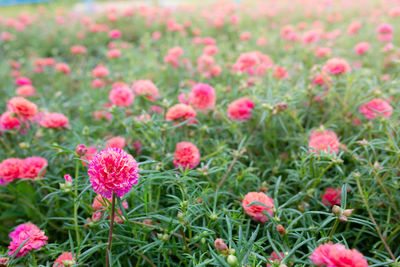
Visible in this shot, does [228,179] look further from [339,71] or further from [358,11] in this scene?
[358,11]

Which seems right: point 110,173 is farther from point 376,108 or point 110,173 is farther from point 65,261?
point 376,108

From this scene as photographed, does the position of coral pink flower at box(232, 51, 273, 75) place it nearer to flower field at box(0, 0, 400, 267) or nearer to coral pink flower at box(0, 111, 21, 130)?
flower field at box(0, 0, 400, 267)

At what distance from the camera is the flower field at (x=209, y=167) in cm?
93

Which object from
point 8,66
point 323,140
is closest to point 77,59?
point 8,66

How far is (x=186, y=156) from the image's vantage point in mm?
1187

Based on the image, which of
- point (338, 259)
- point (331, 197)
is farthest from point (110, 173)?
point (331, 197)

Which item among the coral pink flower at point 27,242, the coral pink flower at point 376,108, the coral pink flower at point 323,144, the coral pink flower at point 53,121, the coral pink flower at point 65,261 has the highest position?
the coral pink flower at point 53,121

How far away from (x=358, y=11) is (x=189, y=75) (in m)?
3.21

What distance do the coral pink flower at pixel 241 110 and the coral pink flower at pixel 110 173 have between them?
0.76 metres

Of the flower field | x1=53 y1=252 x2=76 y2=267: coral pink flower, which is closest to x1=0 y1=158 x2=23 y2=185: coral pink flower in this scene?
the flower field

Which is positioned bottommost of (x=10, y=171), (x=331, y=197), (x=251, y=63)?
(x=331, y=197)

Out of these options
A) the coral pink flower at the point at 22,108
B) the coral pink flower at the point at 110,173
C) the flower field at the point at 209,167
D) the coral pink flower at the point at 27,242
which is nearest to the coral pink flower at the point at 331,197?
the flower field at the point at 209,167

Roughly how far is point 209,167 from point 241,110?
32cm

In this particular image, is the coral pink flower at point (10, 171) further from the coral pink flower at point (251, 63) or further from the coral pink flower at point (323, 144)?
the coral pink flower at point (251, 63)
